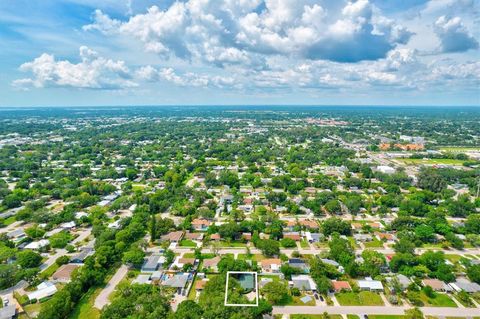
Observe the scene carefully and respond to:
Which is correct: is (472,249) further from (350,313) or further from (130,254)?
(130,254)

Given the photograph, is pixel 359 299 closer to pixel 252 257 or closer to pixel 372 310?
pixel 372 310

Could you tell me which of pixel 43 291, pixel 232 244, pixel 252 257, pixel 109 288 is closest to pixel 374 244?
pixel 252 257

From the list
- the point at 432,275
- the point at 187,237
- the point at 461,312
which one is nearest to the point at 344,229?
the point at 432,275

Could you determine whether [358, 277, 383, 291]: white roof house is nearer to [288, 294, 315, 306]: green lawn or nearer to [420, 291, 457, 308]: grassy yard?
[420, 291, 457, 308]: grassy yard

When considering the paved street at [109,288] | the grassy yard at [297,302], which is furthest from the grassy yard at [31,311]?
the grassy yard at [297,302]

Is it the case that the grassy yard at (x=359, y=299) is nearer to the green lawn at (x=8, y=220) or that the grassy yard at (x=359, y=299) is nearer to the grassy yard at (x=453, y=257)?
the grassy yard at (x=453, y=257)

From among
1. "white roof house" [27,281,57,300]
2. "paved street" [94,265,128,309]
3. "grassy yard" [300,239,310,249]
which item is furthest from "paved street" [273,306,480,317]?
"white roof house" [27,281,57,300]

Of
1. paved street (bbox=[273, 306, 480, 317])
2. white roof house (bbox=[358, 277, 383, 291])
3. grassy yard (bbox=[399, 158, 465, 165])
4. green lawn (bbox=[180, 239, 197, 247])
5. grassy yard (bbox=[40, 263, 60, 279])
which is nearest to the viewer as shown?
paved street (bbox=[273, 306, 480, 317])
